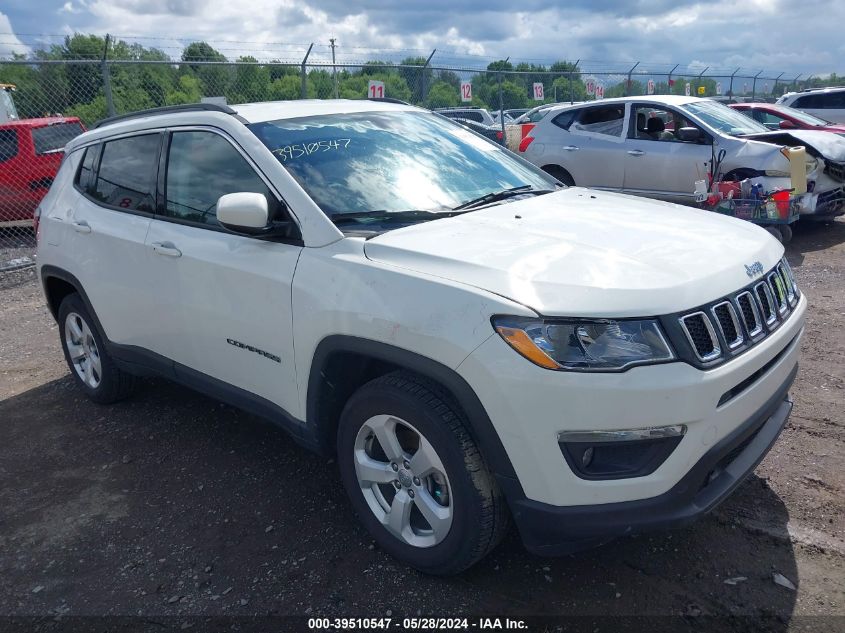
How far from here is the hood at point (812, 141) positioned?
29.1ft

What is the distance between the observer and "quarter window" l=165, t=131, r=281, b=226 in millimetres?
3447

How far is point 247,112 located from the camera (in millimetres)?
3682

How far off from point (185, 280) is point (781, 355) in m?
2.74

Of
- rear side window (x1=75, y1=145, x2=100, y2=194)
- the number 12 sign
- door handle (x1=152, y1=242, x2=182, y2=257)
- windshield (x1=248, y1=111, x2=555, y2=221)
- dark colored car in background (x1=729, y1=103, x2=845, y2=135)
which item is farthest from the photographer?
the number 12 sign

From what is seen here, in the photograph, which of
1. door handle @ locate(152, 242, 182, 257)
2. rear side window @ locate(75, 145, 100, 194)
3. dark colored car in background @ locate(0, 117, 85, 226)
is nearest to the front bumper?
door handle @ locate(152, 242, 182, 257)

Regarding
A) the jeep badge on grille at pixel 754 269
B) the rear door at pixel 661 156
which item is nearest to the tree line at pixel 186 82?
the rear door at pixel 661 156

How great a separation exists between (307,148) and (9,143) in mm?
9643

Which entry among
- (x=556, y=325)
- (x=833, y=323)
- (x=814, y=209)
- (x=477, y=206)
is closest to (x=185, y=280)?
(x=477, y=206)

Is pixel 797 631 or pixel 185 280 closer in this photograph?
pixel 797 631

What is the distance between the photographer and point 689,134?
9031 millimetres

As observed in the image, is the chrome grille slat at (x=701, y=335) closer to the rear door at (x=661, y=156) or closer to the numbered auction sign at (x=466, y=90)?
the rear door at (x=661, y=156)

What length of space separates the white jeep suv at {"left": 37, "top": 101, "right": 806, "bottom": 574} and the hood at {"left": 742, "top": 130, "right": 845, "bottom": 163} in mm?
6302

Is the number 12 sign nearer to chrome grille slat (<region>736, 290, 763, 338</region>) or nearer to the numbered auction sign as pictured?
the numbered auction sign

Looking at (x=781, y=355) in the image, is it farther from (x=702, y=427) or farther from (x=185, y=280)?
(x=185, y=280)
